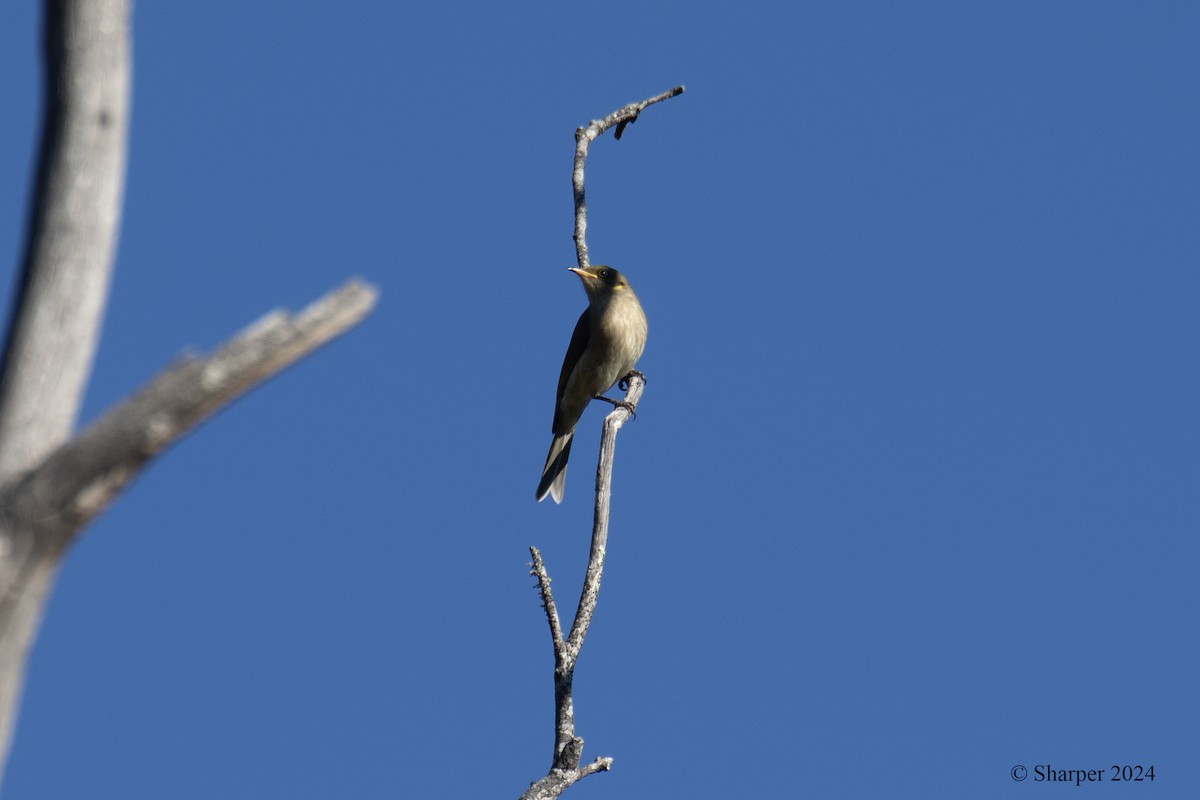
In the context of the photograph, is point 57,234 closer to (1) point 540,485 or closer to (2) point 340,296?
(2) point 340,296

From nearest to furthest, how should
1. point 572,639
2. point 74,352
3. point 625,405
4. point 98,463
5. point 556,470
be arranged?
1. point 98,463
2. point 74,352
3. point 572,639
4. point 625,405
5. point 556,470

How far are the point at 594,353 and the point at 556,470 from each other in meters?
0.98

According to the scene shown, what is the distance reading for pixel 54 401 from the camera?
8.90 feet

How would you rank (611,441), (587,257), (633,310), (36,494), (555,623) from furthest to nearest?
(633,310) < (587,257) < (611,441) < (555,623) < (36,494)

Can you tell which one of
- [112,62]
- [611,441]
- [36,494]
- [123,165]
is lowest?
[36,494]

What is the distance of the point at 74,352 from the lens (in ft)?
8.96

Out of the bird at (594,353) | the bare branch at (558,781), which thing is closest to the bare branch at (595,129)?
the bird at (594,353)

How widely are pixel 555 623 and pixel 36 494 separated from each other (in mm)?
2924

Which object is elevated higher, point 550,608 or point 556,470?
point 556,470

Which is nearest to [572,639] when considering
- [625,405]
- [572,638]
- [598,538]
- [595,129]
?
[572,638]

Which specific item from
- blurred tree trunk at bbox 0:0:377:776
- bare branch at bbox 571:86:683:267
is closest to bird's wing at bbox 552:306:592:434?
bare branch at bbox 571:86:683:267

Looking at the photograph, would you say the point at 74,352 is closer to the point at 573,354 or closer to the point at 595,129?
the point at 595,129

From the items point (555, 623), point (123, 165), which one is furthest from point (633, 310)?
point (123, 165)

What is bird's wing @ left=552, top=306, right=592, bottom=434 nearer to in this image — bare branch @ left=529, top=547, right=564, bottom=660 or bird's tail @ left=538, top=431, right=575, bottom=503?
bird's tail @ left=538, top=431, right=575, bottom=503
